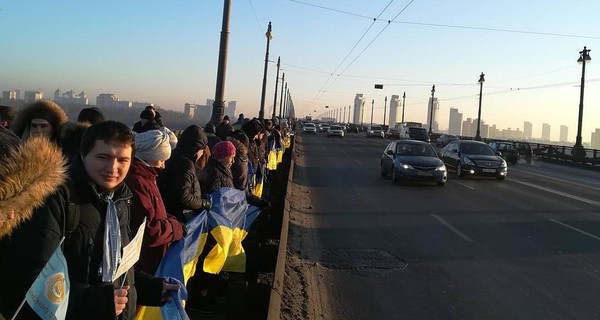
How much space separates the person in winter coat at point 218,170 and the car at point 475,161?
50.7 ft

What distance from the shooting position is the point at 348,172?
20.7 metres

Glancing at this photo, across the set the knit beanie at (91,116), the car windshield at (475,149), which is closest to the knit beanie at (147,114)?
the knit beanie at (91,116)

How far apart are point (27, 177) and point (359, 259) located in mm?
6138

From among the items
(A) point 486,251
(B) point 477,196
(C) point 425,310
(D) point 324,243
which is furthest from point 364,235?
(B) point 477,196

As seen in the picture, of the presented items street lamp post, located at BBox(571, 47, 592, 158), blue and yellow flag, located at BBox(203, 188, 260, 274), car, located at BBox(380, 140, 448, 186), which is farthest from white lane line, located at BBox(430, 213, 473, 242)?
street lamp post, located at BBox(571, 47, 592, 158)

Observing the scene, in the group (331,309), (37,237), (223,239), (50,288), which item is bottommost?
(331,309)

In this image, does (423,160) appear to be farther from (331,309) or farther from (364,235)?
(331,309)

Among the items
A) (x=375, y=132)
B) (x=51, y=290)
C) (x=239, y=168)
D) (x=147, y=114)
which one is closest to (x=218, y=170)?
(x=239, y=168)

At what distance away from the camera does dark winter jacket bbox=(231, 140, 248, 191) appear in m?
6.70

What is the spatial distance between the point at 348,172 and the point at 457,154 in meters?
4.49

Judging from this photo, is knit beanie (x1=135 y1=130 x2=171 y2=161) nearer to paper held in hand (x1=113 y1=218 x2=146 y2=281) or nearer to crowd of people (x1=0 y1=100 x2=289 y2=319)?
crowd of people (x1=0 y1=100 x2=289 y2=319)

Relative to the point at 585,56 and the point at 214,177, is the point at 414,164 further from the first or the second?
the point at 585,56

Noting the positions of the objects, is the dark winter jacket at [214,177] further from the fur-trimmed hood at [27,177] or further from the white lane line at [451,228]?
→ the white lane line at [451,228]

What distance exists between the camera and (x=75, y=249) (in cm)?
214
